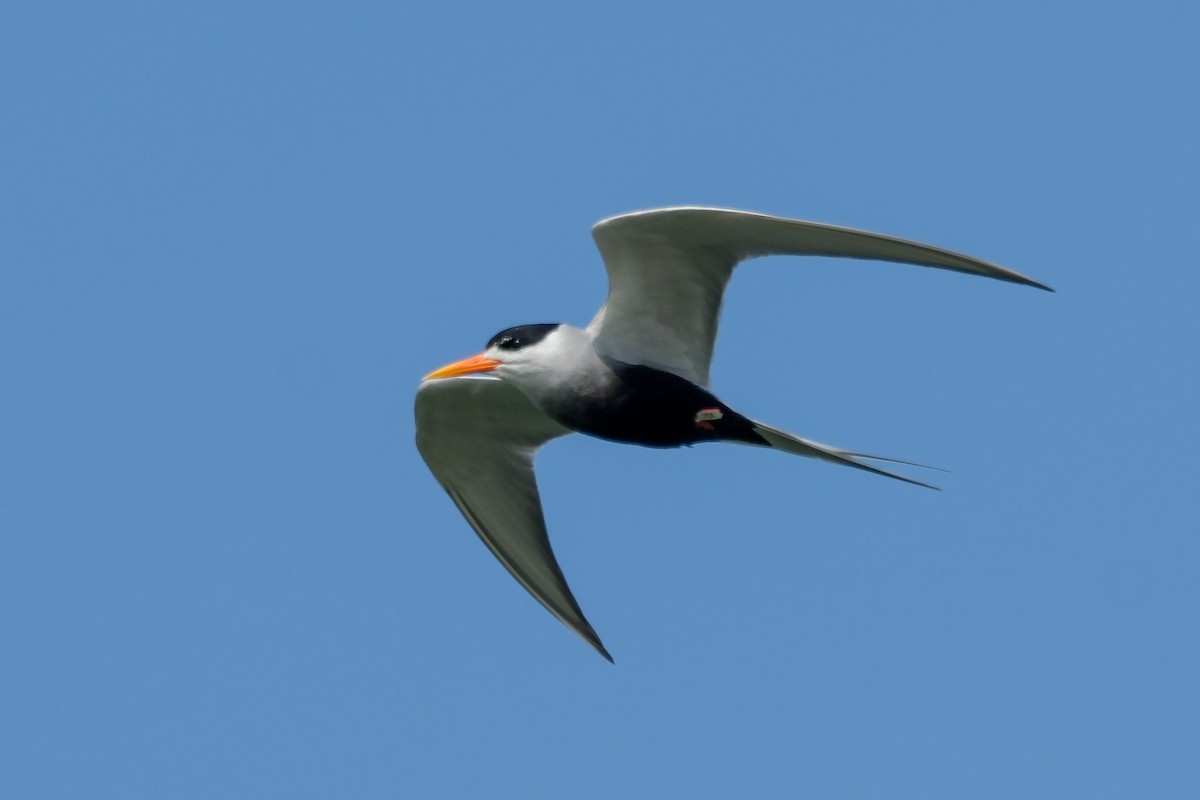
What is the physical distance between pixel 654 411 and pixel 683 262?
100 centimetres

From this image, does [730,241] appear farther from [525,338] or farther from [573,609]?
[573,609]

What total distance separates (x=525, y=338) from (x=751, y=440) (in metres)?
1.66

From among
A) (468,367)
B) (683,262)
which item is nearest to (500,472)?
(468,367)

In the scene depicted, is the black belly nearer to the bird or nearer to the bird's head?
the bird

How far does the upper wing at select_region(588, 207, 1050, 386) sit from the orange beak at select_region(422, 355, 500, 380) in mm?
744

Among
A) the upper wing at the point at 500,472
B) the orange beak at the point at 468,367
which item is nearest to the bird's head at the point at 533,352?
the orange beak at the point at 468,367

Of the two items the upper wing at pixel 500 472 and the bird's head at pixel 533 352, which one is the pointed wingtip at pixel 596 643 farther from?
the bird's head at pixel 533 352

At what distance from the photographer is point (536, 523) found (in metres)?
13.1

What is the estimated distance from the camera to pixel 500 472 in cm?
1317

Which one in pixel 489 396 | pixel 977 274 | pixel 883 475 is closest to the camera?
pixel 977 274

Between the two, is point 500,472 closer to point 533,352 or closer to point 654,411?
point 533,352

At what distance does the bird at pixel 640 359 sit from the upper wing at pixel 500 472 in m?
0.02

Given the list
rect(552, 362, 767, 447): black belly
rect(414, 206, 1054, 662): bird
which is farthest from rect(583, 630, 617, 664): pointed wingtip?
rect(552, 362, 767, 447): black belly

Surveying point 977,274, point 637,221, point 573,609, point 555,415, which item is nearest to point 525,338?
point 555,415
